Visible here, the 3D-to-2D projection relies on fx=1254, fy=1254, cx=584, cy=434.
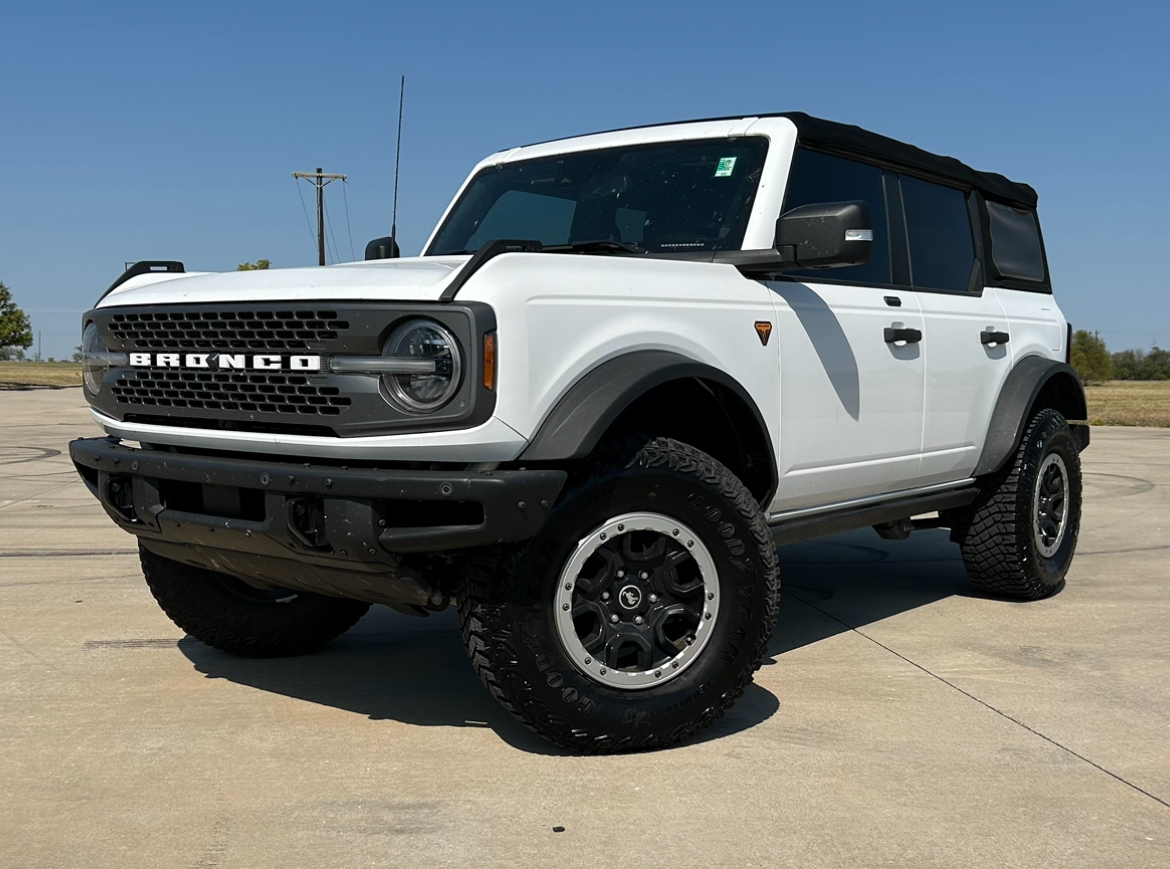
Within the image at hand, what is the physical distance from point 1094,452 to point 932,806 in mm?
14570

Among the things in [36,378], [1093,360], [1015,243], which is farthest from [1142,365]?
[1015,243]

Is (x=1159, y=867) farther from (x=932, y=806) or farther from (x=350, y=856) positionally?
(x=350, y=856)

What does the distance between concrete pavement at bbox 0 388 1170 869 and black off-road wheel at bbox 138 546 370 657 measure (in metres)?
0.12

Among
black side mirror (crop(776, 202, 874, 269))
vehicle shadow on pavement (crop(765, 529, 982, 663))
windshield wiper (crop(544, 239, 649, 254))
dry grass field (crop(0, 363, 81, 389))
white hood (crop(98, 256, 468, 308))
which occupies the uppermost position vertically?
black side mirror (crop(776, 202, 874, 269))

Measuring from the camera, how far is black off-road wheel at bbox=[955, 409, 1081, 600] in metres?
5.98

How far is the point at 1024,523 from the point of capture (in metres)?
5.99

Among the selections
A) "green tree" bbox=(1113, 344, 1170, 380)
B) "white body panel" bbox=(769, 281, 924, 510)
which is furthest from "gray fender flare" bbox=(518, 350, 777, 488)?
"green tree" bbox=(1113, 344, 1170, 380)

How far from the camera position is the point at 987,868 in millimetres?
2896

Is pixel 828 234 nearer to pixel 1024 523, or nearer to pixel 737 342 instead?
pixel 737 342

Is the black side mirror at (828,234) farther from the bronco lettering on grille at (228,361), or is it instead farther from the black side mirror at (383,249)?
the black side mirror at (383,249)

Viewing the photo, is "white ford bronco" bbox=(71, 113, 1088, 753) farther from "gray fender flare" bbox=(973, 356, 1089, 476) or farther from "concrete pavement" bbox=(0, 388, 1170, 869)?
"gray fender flare" bbox=(973, 356, 1089, 476)

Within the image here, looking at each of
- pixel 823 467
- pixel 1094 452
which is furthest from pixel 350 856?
pixel 1094 452

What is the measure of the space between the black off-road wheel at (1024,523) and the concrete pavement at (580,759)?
0.18 meters

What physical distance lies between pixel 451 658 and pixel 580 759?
1.37 metres
